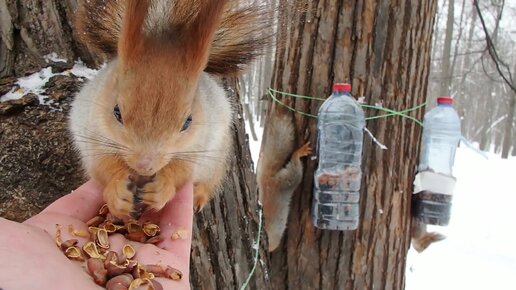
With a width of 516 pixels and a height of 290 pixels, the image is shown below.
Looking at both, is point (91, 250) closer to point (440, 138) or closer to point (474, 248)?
point (440, 138)

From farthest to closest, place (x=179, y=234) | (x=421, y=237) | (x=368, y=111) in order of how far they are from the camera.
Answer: (x=421, y=237)
(x=368, y=111)
(x=179, y=234)

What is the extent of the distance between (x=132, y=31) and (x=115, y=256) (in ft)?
1.53

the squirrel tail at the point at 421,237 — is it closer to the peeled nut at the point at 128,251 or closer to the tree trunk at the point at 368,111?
the tree trunk at the point at 368,111

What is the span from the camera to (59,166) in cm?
144

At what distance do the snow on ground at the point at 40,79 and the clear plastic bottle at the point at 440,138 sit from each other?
4.56 feet

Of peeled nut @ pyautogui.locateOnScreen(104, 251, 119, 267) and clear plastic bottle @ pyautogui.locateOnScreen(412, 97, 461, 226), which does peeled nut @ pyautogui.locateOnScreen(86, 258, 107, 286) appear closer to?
peeled nut @ pyautogui.locateOnScreen(104, 251, 119, 267)

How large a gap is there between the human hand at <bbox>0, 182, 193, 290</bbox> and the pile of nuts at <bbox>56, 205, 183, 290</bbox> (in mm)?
16

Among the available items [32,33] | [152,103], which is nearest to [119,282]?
[152,103]

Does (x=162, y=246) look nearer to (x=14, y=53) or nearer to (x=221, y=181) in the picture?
(x=221, y=181)

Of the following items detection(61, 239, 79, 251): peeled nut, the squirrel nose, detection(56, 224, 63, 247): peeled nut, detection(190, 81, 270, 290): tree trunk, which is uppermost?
the squirrel nose

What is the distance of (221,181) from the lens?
162 cm

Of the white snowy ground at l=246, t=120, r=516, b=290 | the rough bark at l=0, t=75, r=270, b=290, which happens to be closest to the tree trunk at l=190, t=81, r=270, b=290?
the rough bark at l=0, t=75, r=270, b=290

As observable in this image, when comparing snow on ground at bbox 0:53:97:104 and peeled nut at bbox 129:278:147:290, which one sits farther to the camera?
snow on ground at bbox 0:53:97:104

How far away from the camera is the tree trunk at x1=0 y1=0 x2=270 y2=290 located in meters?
1.38
